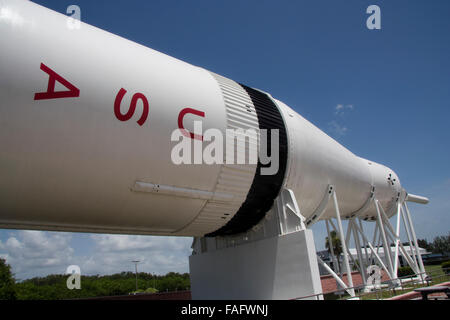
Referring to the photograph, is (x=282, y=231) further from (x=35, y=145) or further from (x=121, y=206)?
(x=35, y=145)

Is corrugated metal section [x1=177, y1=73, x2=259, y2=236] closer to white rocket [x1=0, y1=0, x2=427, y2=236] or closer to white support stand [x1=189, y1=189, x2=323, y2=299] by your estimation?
white rocket [x1=0, y1=0, x2=427, y2=236]

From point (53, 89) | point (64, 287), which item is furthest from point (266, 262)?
point (64, 287)

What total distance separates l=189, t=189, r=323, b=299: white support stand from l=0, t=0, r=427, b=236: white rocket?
61cm

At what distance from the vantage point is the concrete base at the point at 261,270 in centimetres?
716

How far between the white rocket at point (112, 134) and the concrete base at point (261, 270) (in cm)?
109

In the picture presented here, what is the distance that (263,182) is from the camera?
7828 millimetres

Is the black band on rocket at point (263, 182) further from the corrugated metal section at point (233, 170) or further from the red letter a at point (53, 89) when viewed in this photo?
the red letter a at point (53, 89)

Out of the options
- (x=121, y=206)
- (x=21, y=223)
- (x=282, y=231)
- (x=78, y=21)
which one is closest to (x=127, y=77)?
(x=78, y=21)

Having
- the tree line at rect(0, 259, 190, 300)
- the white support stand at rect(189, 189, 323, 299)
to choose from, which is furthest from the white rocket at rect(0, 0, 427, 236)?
the tree line at rect(0, 259, 190, 300)

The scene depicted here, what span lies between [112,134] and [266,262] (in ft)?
16.4

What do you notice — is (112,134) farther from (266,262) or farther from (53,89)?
(266,262)

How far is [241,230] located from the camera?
29.8 ft

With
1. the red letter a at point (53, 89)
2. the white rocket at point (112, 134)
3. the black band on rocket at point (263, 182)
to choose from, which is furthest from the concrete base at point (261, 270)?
the red letter a at point (53, 89)
